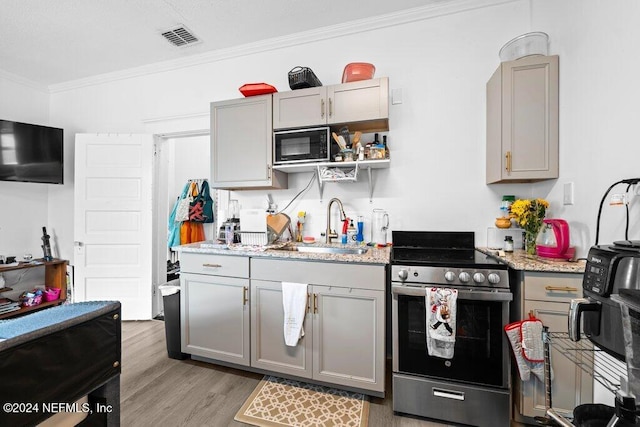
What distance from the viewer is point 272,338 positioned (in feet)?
6.27

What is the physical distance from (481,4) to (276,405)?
11.0ft

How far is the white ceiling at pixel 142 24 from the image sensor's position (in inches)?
85.4

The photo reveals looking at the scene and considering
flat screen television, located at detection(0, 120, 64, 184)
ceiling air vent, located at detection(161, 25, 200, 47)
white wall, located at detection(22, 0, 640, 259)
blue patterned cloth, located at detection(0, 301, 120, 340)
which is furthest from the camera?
flat screen television, located at detection(0, 120, 64, 184)

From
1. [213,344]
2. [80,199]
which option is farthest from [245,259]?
[80,199]

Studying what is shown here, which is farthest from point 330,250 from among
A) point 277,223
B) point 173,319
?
point 173,319

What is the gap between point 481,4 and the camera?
6.95 ft

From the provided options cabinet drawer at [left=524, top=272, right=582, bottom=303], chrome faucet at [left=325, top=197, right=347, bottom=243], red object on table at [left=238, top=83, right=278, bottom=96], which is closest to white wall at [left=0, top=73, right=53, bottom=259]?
red object on table at [left=238, top=83, right=278, bottom=96]

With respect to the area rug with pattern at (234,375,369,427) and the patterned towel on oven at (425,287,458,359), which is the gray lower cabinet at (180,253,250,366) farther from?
the patterned towel on oven at (425,287,458,359)

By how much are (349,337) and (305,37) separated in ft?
8.73

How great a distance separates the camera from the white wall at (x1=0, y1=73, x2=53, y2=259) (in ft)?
10.1

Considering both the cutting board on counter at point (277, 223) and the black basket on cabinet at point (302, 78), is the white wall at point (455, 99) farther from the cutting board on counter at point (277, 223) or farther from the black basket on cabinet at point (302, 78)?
the black basket on cabinet at point (302, 78)

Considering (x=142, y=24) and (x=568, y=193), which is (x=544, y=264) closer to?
(x=568, y=193)

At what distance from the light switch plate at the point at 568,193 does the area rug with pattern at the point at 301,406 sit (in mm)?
1864

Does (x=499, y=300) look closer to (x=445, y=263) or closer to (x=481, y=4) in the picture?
(x=445, y=263)
